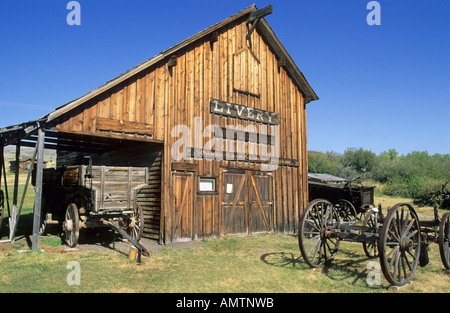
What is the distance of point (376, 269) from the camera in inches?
302

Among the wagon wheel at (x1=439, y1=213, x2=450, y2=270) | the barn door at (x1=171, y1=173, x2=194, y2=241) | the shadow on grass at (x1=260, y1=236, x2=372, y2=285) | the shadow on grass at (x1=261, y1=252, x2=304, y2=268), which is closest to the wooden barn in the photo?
the barn door at (x1=171, y1=173, x2=194, y2=241)

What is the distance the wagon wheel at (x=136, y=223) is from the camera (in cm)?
1021

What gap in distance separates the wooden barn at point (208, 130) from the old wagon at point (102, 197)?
1.06m

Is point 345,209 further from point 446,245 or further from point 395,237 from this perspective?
point 395,237

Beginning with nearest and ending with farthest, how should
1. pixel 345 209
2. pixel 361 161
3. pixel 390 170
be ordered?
pixel 345 209 → pixel 390 170 → pixel 361 161

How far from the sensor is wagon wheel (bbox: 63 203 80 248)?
30.5 feet

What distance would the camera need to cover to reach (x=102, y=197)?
30.8ft

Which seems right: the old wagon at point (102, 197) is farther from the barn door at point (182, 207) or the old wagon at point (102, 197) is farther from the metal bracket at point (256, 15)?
the metal bracket at point (256, 15)

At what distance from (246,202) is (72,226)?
20.9ft

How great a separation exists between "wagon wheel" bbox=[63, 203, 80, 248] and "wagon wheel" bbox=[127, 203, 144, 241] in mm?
1567
